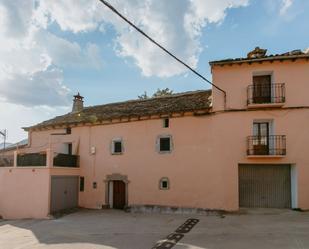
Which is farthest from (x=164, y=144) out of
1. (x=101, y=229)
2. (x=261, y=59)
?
(x=261, y=59)

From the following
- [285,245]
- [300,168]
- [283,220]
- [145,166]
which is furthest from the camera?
[145,166]

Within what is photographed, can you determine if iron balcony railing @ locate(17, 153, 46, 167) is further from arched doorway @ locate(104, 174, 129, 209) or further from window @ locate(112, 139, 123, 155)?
window @ locate(112, 139, 123, 155)

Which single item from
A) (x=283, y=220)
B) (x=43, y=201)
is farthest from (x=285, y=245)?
(x=43, y=201)

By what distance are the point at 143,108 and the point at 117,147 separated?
308cm

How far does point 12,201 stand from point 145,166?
8179 mm

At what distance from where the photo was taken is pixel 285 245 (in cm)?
1045

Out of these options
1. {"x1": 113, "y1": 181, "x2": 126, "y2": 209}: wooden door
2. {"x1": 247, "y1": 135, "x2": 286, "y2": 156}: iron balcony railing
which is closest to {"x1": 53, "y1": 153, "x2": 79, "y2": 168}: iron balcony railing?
{"x1": 113, "y1": 181, "x2": 126, "y2": 209}: wooden door

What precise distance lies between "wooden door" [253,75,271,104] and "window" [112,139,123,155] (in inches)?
330

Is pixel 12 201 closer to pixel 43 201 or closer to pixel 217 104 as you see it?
pixel 43 201

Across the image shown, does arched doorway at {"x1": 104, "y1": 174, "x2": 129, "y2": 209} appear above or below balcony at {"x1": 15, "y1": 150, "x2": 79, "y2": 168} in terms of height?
below

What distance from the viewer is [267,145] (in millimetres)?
16547

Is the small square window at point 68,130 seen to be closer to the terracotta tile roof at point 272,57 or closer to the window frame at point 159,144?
the window frame at point 159,144

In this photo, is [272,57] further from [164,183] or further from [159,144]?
[164,183]

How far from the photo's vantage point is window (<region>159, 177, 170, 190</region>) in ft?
59.0
